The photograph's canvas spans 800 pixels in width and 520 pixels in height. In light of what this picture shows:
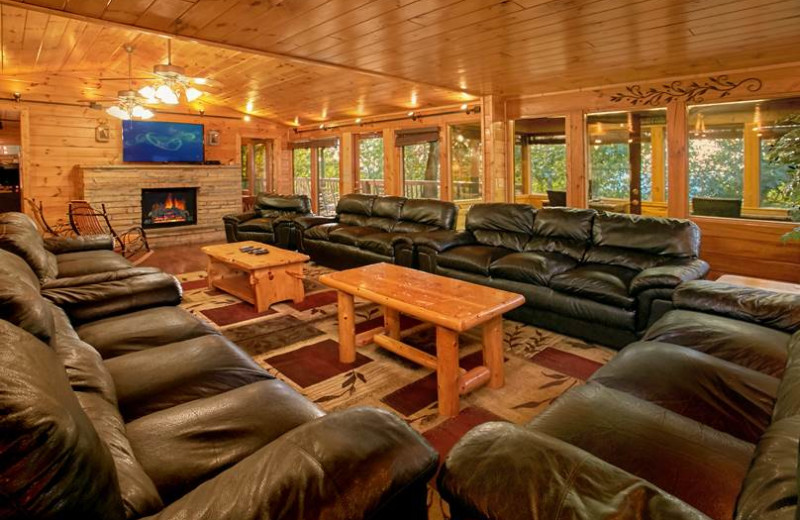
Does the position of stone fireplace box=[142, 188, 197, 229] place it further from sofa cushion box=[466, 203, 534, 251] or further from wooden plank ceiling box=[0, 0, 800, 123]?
sofa cushion box=[466, 203, 534, 251]

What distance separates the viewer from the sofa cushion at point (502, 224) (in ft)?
15.0

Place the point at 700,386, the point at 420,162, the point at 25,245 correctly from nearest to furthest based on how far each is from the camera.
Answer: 1. the point at 700,386
2. the point at 25,245
3. the point at 420,162

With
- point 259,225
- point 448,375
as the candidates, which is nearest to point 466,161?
point 259,225

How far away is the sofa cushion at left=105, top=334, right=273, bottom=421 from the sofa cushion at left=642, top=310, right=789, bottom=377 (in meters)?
1.86

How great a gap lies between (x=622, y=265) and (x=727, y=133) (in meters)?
2.58

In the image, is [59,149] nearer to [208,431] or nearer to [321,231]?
[321,231]

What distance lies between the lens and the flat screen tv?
27.4 feet

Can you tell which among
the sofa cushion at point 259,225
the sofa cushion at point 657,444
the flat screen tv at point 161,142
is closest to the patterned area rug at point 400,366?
the sofa cushion at point 657,444

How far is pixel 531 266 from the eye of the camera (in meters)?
3.80

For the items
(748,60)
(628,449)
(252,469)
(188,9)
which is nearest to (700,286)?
(628,449)

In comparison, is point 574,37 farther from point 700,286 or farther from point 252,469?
point 252,469

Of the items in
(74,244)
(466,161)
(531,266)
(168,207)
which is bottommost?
(531,266)

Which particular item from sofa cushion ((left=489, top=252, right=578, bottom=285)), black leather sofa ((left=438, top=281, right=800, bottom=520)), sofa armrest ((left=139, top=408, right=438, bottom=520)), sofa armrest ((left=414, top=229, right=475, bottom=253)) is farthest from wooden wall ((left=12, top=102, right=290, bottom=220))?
black leather sofa ((left=438, top=281, right=800, bottom=520))

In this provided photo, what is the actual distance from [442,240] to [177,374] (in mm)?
3184
